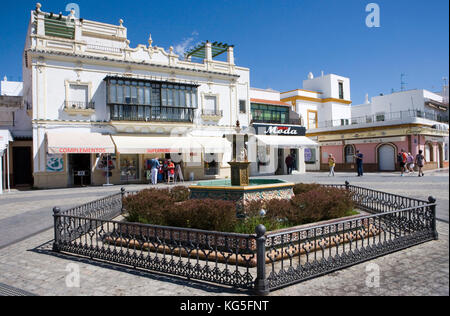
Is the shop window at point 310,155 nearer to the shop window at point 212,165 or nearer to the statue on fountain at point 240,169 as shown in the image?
the shop window at point 212,165

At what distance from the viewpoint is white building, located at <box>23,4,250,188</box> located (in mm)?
19562

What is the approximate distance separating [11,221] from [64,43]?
1423 centimetres

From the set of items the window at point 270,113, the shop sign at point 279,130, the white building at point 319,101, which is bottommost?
the shop sign at point 279,130

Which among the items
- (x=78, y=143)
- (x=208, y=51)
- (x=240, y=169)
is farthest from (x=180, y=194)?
(x=208, y=51)

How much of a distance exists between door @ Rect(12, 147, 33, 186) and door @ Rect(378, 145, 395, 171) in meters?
26.6

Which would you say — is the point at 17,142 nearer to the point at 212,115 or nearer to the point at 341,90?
the point at 212,115

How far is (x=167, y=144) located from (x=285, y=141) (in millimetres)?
10247

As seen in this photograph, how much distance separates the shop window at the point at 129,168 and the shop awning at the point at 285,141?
9639mm

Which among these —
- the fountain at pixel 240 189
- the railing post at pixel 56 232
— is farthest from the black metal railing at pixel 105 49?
the railing post at pixel 56 232

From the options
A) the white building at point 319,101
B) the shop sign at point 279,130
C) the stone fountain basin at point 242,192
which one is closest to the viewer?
the stone fountain basin at point 242,192

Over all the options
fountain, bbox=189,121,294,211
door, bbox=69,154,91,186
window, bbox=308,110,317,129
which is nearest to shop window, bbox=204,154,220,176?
door, bbox=69,154,91,186

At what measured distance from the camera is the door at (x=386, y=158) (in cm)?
2764
